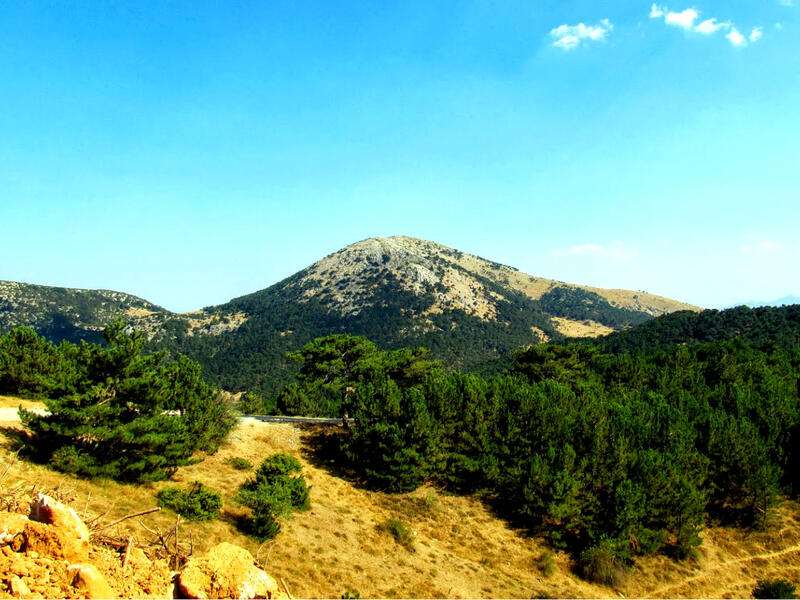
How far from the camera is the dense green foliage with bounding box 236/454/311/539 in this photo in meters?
26.3

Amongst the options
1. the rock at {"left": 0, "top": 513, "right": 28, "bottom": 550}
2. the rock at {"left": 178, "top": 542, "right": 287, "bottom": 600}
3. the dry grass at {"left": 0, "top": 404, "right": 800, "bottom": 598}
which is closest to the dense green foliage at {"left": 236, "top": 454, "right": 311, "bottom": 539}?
the dry grass at {"left": 0, "top": 404, "right": 800, "bottom": 598}

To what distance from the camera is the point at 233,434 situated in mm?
42781

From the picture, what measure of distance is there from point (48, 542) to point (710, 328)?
160 m

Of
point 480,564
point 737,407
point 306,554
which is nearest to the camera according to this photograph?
point 306,554

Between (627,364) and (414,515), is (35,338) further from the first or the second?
(627,364)

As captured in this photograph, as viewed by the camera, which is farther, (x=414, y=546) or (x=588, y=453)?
(x=588, y=453)

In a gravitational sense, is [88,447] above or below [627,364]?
below

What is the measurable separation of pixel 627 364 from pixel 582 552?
39090 mm

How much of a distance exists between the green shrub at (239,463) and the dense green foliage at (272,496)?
2.52m

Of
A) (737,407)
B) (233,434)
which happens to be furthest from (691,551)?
(233,434)

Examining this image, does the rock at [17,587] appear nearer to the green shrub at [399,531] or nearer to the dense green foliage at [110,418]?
the dense green foliage at [110,418]

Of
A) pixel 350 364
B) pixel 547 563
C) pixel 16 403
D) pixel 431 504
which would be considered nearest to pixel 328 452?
pixel 350 364

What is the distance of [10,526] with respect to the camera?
332 inches

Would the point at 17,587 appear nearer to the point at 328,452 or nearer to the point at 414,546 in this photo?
the point at 414,546
